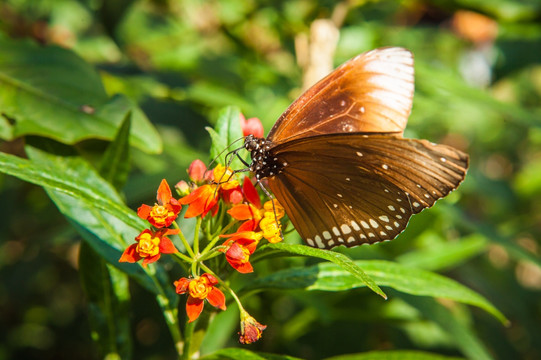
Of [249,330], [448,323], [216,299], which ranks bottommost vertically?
[448,323]

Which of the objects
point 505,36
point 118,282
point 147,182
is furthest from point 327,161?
point 505,36

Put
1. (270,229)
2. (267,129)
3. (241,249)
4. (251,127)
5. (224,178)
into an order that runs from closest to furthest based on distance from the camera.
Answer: (241,249) → (270,229) → (224,178) → (251,127) → (267,129)

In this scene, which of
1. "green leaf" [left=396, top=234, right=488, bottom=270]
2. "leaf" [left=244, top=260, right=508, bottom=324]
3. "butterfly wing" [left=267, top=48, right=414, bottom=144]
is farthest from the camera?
"green leaf" [left=396, top=234, right=488, bottom=270]

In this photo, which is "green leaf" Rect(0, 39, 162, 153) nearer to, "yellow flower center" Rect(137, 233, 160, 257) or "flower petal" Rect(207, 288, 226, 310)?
"yellow flower center" Rect(137, 233, 160, 257)

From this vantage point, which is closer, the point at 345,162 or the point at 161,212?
the point at 161,212

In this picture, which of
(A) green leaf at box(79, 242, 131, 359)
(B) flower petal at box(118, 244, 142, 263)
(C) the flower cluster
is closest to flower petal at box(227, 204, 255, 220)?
(C) the flower cluster

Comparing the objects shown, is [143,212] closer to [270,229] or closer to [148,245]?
[148,245]

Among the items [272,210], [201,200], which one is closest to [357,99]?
[272,210]
